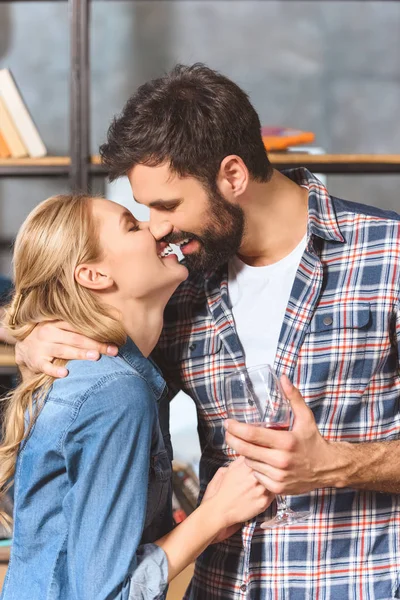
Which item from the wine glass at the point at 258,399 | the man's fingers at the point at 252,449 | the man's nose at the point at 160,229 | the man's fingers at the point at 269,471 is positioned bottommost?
the man's fingers at the point at 269,471

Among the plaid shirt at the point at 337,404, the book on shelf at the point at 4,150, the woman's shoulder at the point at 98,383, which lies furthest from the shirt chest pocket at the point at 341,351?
the book on shelf at the point at 4,150

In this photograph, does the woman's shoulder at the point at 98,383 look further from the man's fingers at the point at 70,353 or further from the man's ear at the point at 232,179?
the man's ear at the point at 232,179

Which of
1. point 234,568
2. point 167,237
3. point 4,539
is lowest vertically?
point 4,539

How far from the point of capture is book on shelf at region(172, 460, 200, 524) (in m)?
2.99

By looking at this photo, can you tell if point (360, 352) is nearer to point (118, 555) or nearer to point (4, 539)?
point (118, 555)

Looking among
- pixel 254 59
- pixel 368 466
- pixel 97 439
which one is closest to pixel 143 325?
pixel 97 439

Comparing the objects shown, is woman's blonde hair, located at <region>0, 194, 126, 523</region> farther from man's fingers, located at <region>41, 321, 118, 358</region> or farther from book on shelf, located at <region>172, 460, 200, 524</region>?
book on shelf, located at <region>172, 460, 200, 524</region>

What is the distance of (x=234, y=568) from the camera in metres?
1.68

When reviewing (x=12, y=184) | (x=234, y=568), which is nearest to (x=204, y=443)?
(x=234, y=568)

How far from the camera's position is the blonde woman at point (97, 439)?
1.36m

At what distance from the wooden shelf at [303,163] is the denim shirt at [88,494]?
1.71 metres

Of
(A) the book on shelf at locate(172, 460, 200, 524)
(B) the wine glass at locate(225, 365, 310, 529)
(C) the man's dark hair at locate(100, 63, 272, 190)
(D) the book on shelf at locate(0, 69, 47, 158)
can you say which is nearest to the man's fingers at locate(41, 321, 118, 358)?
(B) the wine glass at locate(225, 365, 310, 529)

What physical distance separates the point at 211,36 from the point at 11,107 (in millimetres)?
1068

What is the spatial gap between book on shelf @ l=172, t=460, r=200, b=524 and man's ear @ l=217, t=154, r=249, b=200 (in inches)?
57.3
